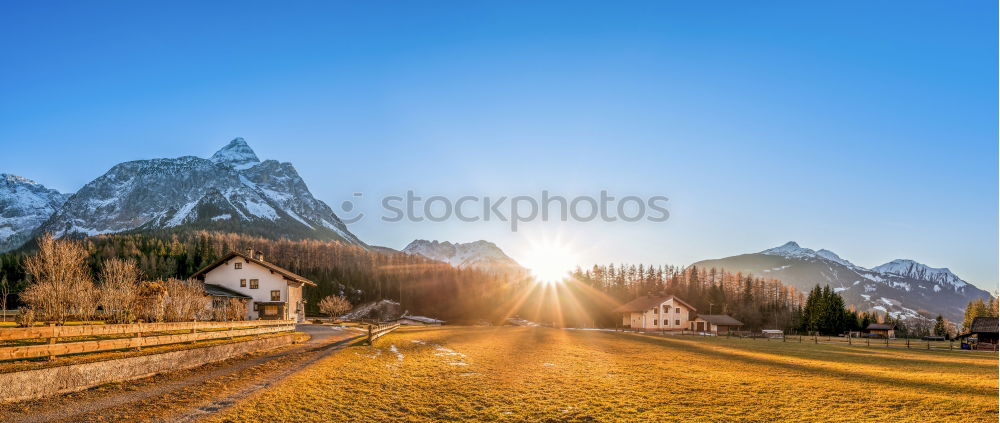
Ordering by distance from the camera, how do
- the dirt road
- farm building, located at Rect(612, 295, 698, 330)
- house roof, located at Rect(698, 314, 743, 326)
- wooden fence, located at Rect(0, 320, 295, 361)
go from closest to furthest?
the dirt road
wooden fence, located at Rect(0, 320, 295, 361)
farm building, located at Rect(612, 295, 698, 330)
house roof, located at Rect(698, 314, 743, 326)

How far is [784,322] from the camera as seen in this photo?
13088cm

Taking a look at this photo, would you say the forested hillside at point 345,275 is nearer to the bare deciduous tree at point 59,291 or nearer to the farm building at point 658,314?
the farm building at point 658,314

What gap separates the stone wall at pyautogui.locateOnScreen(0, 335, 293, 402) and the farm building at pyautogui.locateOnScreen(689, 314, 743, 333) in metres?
93.6

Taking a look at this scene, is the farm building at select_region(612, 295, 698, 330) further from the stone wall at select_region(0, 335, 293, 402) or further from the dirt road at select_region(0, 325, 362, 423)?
the stone wall at select_region(0, 335, 293, 402)

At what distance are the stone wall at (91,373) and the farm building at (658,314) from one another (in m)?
90.5

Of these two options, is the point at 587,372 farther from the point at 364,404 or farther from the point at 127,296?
the point at 127,296

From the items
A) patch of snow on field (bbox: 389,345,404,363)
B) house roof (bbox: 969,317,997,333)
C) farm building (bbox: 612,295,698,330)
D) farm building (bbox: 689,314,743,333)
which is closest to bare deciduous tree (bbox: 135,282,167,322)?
patch of snow on field (bbox: 389,345,404,363)

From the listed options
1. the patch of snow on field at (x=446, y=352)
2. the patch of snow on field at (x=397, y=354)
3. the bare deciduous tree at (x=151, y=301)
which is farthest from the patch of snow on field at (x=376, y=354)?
the bare deciduous tree at (x=151, y=301)

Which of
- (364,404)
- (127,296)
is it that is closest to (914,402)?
→ (364,404)

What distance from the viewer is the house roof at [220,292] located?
64438 millimetres

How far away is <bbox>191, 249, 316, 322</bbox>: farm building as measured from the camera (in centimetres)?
6775

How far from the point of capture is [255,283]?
69.1 m

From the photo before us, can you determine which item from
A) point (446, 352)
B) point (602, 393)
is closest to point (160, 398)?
point (602, 393)

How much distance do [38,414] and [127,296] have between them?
21.7 m
